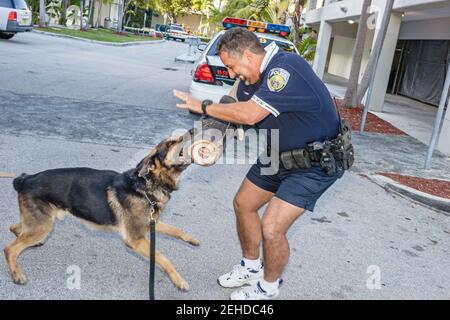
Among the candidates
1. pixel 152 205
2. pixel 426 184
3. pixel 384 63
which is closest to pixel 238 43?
pixel 152 205

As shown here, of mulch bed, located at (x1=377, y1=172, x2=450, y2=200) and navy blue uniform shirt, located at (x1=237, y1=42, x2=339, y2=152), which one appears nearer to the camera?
navy blue uniform shirt, located at (x1=237, y1=42, x2=339, y2=152)

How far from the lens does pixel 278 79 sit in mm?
2723

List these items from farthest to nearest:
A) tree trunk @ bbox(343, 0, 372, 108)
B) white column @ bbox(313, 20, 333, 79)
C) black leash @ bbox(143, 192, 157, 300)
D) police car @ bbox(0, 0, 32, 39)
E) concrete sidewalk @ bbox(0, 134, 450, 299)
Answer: white column @ bbox(313, 20, 333, 79)
police car @ bbox(0, 0, 32, 39)
tree trunk @ bbox(343, 0, 372, 108)
concrete sidewalk @ bbox(0, 134, 450, 299)
black leash @ bbox(143, 192, 157, 300)

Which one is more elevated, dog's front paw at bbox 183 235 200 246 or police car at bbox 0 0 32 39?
police car at bbox 0 0 32 39

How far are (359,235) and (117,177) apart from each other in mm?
2661

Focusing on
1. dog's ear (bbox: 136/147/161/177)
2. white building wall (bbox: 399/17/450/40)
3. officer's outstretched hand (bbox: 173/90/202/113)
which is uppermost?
white building wall (bbox: 399/17/450/40)

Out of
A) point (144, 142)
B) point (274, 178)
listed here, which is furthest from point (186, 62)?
point (274, 178)

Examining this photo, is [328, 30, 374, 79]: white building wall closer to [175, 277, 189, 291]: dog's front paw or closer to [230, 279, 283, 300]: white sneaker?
[230, 279, 283, 300]: white sneaker

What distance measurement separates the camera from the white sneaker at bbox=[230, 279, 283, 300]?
10.6 feet

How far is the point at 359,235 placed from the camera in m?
4.81

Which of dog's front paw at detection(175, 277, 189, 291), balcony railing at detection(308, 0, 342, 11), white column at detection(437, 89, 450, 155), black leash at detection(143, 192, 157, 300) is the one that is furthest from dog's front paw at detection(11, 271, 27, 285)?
balcony railing at detection(308, 0, 342, 11)

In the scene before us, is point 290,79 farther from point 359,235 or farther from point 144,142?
point 144,142

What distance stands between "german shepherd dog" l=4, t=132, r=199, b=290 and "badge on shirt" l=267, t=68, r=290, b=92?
883 mm

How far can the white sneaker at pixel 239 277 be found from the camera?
3459 millimetres
